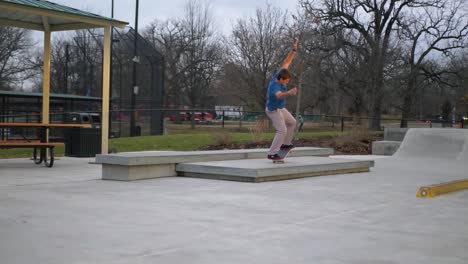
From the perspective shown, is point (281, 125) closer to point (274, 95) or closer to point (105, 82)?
point (274, 95)

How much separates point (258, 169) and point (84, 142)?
7.22m

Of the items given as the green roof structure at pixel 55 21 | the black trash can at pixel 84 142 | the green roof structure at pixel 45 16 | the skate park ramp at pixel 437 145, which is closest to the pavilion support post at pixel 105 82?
the green roof structure at pixel 55 21

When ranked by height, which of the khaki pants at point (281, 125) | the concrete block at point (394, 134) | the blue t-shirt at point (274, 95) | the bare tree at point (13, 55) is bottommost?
the concrete block at point (394, 134)

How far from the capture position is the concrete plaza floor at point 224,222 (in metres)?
A: 5.15

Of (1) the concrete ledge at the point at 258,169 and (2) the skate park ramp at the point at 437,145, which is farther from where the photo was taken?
(2) the skate park ramp at the point at 437,145

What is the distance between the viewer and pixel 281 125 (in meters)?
11.3

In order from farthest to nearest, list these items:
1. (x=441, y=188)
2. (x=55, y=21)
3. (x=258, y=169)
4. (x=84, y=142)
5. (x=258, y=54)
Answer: (x=258, y=54)
(x=84, y=142)
(x=55, y=21)
(x=258, y=169)
(x=441, y=188)

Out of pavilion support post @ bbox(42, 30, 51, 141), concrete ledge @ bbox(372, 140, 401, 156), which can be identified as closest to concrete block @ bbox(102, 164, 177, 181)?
pavilion support post @ bbox(42, 30, 51, 141)

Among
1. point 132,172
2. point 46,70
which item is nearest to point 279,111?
point 132,172

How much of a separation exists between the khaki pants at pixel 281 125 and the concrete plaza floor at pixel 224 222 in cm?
90

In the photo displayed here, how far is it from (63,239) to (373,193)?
5572mm

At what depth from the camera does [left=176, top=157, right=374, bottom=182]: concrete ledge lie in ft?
34.9

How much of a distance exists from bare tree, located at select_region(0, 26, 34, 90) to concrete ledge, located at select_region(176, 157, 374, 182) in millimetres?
39829

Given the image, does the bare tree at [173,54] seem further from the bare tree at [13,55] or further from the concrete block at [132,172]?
the concrete block at [132,172]
